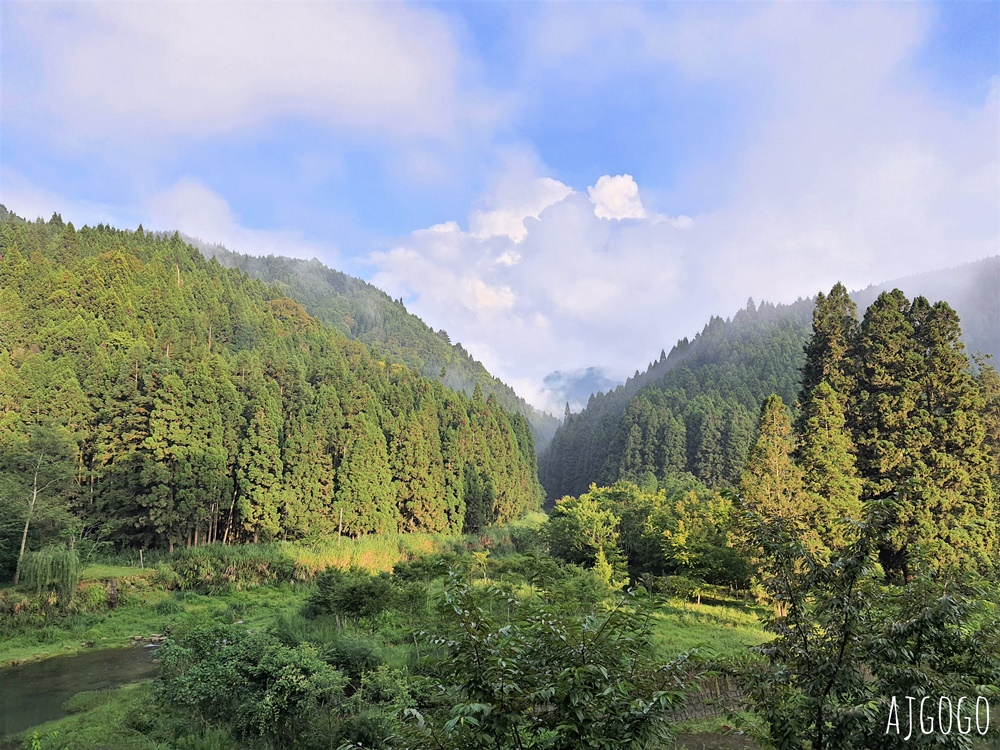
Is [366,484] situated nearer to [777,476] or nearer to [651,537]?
[651,537]

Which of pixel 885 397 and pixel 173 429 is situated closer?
pixel 885 397

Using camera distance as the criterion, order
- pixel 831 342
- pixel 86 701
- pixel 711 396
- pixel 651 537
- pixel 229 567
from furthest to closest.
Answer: pixel 711 396 → pixel 651 537 → pixel 831 342 → pixel 229 567 → pixel 86 701

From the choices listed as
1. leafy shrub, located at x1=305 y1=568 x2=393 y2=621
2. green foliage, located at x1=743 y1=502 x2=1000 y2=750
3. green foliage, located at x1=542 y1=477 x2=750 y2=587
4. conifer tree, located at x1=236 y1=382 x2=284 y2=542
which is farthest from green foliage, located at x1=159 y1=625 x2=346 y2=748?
conifer tree, located at x1=236 y1=382 x2=284 y2=542

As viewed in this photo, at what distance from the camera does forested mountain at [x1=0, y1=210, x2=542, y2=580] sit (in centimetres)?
3153

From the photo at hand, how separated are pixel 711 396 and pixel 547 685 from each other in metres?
95.4

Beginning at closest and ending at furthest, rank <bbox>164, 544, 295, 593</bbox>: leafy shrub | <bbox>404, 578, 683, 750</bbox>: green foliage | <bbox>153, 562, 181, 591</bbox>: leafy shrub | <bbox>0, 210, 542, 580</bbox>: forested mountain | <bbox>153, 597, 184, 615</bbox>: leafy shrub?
<bbox>404, 578, 683, 750</bbox>: green foliage → <bbox>153, 597, 184, 615</bbox>: leafy shrub → <bbox>153, 562, 181, 591</bbox>: leafy shrub → <bbox>164, 544, 295, 593</bbox>: leafy shrub → <bbox>0, 210, 542, 580</bbox>: forested mountain

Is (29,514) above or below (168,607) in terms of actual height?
above

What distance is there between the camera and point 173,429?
33.4 metres

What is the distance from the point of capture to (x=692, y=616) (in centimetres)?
2541

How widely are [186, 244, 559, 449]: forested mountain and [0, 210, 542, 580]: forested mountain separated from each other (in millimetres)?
60853

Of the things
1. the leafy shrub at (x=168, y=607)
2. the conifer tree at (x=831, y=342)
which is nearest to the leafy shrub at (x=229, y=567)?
the leafy shrub at (x=168, y=607)

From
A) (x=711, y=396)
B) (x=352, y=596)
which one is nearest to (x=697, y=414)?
Answer: (x=711, y=396)

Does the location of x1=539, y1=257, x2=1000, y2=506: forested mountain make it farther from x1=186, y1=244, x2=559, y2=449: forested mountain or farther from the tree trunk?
the tree trunk

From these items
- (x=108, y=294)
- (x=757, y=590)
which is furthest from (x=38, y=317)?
(x=757, y=590)
